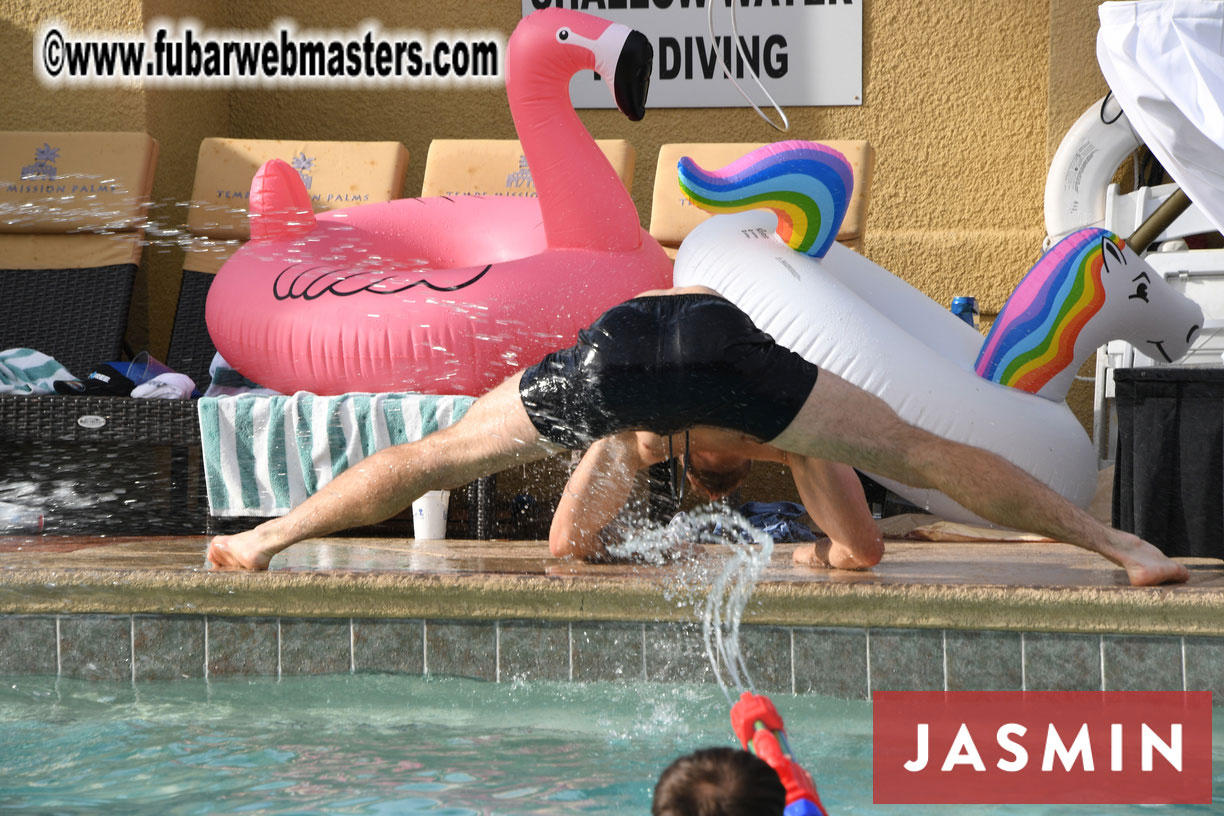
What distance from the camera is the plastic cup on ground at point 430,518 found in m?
3.58

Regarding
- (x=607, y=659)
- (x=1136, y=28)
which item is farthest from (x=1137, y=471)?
(x=607, y=659)

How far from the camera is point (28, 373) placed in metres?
4.12

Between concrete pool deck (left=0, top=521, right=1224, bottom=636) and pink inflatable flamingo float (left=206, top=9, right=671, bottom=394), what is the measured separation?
1.07 m

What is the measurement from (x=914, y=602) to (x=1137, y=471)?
1.11 metres

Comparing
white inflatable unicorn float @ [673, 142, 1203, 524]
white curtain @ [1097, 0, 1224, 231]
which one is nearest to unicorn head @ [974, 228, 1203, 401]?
white inflatable unicorn float @ [673, 142, 1203, 524]

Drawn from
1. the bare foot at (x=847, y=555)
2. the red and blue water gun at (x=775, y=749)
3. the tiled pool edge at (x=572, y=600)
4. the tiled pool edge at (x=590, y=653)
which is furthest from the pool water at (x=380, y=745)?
the red and blue water gun at (x=775, y=749)

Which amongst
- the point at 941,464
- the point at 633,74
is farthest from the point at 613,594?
the point at 633,74

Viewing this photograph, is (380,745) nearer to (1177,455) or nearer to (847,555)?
(847,555)

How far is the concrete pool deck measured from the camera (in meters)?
2.18

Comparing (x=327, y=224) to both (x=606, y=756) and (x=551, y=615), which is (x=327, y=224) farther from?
(x=606, y=756)

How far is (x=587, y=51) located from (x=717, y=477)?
172cm

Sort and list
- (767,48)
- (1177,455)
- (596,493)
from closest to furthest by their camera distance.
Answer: (596,493) < (1177,455) < (767,48)

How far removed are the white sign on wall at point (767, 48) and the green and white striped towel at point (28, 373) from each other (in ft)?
8.69

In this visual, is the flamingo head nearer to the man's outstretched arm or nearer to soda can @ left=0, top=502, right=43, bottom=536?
the man's outstretched arm
